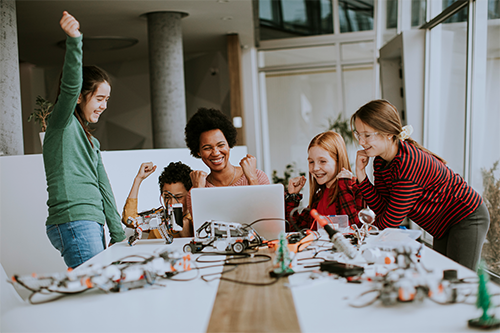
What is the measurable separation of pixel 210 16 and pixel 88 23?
1.88m

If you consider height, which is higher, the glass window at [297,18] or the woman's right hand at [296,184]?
the glass window at [297,18]

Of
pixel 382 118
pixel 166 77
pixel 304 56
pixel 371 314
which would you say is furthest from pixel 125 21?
pixel 371 314

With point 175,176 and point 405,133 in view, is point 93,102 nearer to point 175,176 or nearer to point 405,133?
point 175,176

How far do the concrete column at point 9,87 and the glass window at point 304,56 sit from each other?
5.09m

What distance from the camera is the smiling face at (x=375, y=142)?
6.18 ft

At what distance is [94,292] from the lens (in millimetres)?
1173

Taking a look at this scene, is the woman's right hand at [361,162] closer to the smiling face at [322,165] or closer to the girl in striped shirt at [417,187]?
the girl in striped shirt at [417,187]

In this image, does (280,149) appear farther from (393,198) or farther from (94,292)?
(94,292)

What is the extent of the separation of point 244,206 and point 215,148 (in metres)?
0.79

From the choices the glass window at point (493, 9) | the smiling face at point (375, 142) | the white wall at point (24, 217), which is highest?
the glass window at point (493, 9)

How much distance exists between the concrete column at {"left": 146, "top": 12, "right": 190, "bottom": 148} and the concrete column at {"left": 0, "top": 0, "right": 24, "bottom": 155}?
2.38 metres

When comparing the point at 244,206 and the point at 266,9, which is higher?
the point at 266,9

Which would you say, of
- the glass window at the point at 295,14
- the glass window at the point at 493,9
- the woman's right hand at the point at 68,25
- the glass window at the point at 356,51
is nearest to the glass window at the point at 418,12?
the glass window at the point at 493,9

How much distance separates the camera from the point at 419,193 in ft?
5.98
